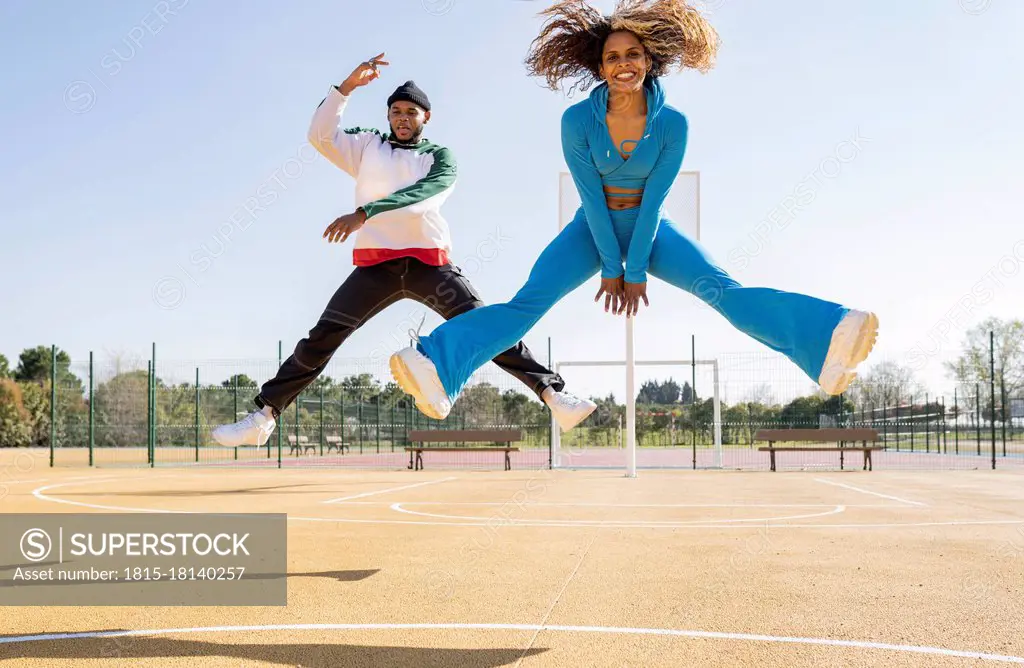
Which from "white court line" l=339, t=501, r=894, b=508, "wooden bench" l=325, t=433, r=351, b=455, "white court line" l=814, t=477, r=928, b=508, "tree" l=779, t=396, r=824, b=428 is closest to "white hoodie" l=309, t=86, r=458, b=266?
"white court line" l=339, t=501, r=894, b=508

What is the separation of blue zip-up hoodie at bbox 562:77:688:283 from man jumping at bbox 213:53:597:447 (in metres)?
0.97

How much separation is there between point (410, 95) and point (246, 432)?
2207 mm

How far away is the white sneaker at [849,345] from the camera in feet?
10.9

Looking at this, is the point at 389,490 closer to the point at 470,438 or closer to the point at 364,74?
the point at 470,438

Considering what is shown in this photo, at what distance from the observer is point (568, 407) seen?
14.8 feet

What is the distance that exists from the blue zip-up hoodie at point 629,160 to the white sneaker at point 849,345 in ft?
3.26

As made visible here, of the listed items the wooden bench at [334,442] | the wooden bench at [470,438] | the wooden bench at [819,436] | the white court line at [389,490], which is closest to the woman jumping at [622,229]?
the white court line at [389,490]

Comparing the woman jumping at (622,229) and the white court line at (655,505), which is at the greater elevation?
the woman jumping at (622,229)

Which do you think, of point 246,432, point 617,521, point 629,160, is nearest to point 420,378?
point 629,160

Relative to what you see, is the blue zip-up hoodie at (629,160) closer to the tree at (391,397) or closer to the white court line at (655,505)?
the white court line at (655,505)

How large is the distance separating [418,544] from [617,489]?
6.09 m

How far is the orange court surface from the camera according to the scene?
3262 millimetres

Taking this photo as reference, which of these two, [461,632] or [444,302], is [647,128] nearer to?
[444,302]

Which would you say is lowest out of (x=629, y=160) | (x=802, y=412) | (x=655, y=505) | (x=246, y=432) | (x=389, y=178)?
(x=655, y=505)
